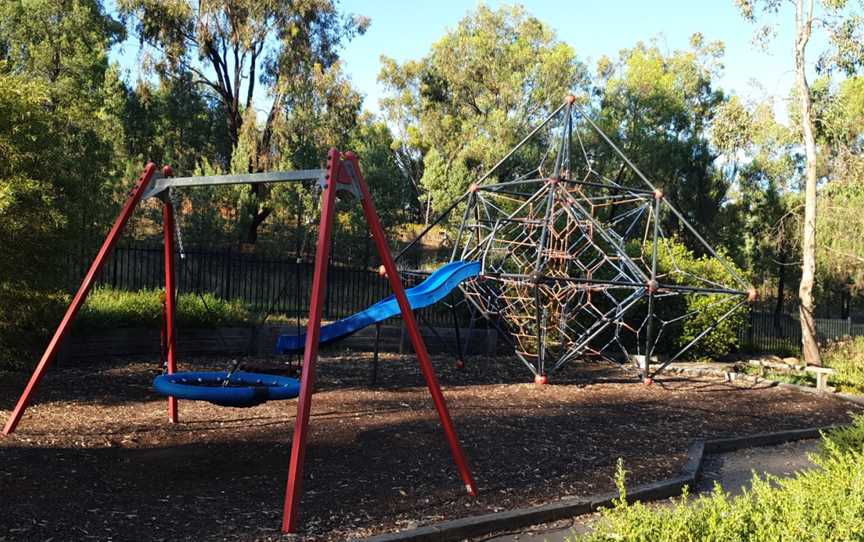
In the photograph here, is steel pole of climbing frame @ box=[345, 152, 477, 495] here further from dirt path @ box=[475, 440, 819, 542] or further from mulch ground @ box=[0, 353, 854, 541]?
dirt path @ box=[475, 440, 819, 542]

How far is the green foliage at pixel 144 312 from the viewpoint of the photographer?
11899 millimetres

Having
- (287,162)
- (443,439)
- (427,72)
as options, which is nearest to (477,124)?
(427,72)

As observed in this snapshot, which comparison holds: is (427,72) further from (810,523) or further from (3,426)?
(810,523)

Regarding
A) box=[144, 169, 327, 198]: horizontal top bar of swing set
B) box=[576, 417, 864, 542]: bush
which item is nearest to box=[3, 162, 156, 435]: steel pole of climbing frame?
box=[144, 169, 327, 198]: horizontal top bar of swing set

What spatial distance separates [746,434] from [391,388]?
4.41 metres

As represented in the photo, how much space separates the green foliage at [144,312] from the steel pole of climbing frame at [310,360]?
22.2 feet

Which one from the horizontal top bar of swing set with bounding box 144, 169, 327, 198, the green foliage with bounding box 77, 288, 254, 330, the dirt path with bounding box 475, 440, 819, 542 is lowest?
the dirt path with bounding box 475, 440, 819, 542

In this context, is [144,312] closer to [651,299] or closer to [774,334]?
[651,299]

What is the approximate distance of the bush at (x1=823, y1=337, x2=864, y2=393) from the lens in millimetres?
14047

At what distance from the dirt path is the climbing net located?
3.74m

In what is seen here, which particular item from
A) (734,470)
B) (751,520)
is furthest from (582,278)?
(751,520)

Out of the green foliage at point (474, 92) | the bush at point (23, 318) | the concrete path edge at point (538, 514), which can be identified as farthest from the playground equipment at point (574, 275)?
the green foliage at point (474, 92)

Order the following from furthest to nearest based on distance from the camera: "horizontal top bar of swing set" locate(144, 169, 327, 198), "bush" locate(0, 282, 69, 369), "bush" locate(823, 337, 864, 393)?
1. "bush" locate(823, 337, 864, 393)
2. "bush" locate(0, 282, 69, 369)
3. "horizontal top bar of swing set" locate(144, 169, 327, 198)

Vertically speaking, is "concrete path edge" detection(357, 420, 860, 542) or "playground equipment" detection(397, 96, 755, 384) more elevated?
"playground equipment" detection(397, 96, 755, 384)
